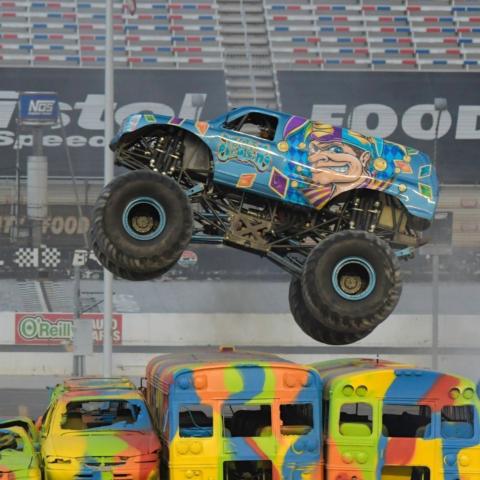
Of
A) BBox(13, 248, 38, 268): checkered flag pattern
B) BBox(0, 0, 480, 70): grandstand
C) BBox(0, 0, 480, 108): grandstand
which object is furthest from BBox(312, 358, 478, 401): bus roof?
BBox(0, 0, 480, 70): grandstand

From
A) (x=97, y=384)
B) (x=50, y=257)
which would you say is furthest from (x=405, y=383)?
(x=50, y=257)

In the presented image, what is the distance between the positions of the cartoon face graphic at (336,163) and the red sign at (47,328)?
19.8 metres

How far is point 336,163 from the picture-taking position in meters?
12.2

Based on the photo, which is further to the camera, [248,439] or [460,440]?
[460,440]

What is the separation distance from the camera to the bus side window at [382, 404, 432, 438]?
41.3 ft

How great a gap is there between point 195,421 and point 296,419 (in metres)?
1.13

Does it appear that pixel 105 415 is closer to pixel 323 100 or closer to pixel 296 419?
pixel 296 419

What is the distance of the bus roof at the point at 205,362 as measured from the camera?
1244 cm

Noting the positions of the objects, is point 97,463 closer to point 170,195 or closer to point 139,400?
point 139,400

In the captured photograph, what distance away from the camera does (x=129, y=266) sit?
38.3ft

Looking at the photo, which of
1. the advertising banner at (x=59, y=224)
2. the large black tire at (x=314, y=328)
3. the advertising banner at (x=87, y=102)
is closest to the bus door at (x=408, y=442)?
the large black tire at (x=314, y=328)

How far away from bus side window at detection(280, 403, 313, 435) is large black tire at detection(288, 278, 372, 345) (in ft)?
2.60

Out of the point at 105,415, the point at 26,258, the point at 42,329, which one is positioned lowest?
the point at 105,415

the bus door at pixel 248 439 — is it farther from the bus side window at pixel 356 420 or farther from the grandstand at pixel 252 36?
the grandstand at pixel 252 36
